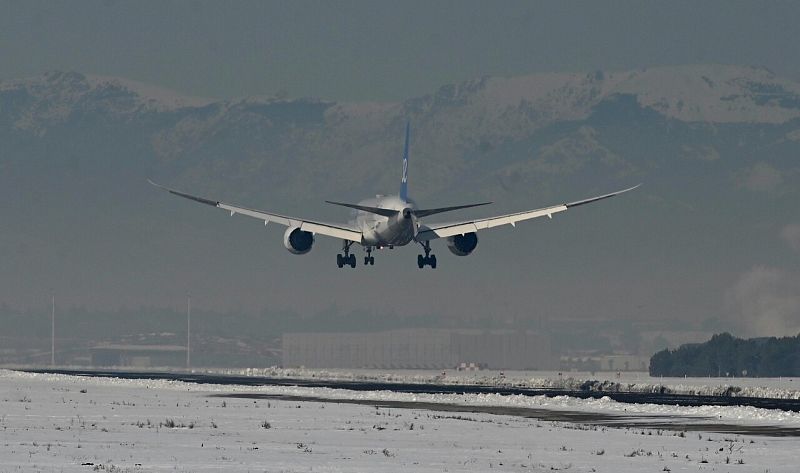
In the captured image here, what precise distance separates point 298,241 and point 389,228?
39.5 ft

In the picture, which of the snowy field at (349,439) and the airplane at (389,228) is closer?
the snowy field at (349,439)

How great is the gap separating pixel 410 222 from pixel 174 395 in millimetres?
21729

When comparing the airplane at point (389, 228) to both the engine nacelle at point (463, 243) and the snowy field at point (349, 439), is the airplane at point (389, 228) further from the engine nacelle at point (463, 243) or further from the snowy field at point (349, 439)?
the snowy field at point (349, 439)

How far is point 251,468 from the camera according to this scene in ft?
136

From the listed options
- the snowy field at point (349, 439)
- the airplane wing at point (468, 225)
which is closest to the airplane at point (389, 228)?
the airplane wing at point (468, 225)

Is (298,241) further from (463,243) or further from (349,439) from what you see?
(349,439)

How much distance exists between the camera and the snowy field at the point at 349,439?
44219 millimetres

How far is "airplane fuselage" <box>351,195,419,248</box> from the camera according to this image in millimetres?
104250

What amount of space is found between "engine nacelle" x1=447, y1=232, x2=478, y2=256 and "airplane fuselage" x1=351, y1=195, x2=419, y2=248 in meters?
6.26

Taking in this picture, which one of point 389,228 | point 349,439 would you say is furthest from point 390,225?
point 349,439

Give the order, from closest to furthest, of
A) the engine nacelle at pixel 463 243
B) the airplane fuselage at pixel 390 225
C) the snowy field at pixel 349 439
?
the snowy field at pixel 349 439 → the airplane fuselage at pixel 390 225 → the engine nacelle at pixel 463 243

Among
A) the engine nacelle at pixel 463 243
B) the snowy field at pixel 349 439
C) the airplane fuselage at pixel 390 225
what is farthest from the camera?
the engine nacelle at pixel 463 243

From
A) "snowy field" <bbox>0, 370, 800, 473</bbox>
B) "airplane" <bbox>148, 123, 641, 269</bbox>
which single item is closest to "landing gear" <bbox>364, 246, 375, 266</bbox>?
"airplane" <bbox>148, 123, 641, 269</bbox>

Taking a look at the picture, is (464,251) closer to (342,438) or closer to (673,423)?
(673,423)
